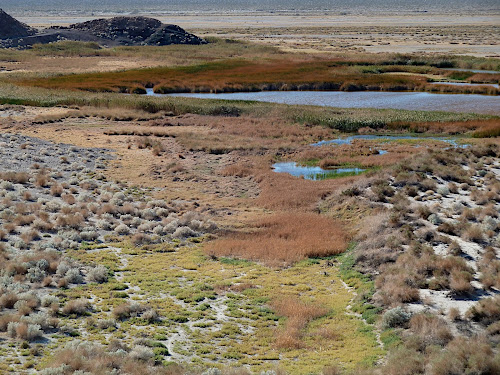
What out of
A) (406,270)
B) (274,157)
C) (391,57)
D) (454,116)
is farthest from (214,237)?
(391,57)

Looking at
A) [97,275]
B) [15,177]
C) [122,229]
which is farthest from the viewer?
[15,177]

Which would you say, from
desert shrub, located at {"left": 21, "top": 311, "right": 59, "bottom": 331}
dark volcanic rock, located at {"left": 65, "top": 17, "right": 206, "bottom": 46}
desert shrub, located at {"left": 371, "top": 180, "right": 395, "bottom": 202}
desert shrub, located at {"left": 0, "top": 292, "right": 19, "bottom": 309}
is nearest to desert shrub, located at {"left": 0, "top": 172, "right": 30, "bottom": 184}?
desert shrub, located at {"left": 0, "top": 292, "right": 19, "bottom": 309}

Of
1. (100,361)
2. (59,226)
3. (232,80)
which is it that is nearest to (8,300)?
(100,361)

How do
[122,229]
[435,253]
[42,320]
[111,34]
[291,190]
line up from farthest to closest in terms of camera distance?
[111,34]
[291,190]
[122,229]
[435,253]
[42,320]

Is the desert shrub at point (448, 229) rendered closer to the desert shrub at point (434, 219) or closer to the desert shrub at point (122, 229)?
the desert shrub at point (434, 219)

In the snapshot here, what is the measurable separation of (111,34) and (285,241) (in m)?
114

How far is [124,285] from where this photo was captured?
1972 cm

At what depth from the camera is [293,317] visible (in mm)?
17578

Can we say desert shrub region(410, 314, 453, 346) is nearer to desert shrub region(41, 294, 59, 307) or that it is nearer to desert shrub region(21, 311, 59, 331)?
desert shrub region(21, 311, 59, 331)

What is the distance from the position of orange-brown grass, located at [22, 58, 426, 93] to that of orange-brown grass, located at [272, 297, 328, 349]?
172ft

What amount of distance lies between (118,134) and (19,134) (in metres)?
7.29

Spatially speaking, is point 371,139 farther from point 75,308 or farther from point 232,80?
point 75,308

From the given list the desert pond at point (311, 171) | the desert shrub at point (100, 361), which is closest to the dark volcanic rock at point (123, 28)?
the desert pond at point (311, 171)

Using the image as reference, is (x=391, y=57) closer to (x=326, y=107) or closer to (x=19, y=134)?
(x=326, y=107)
